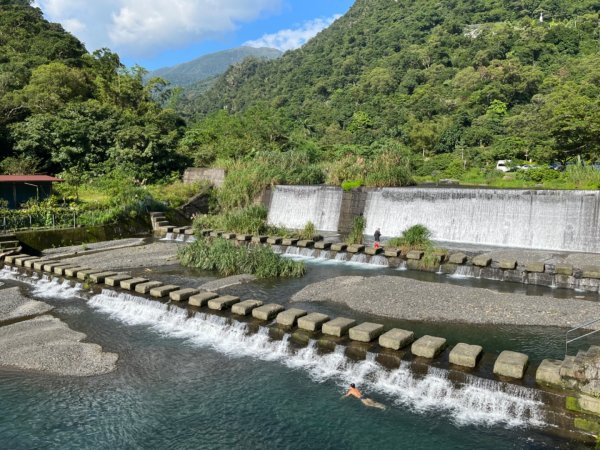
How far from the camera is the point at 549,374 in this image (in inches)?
243

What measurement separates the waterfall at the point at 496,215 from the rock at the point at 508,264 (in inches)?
151

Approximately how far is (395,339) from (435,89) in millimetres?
56634

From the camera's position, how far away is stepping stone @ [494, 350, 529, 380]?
640 cm

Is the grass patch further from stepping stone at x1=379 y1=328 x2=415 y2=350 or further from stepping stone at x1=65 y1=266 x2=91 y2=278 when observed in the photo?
stepping stone at x1=379 y1=328 x2=415 y2=350

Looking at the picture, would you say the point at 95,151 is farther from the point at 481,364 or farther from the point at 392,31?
the point at 392,31

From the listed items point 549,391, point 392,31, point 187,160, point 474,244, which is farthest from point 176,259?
point 392,31

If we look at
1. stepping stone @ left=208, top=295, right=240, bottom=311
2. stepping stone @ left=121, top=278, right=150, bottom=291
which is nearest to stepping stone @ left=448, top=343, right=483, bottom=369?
stepping stone @ left=208, top=295, right=240, bottom=311

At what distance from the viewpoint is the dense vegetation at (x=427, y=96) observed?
30484 millimetres

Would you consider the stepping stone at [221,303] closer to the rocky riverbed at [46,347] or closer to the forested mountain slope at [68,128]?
the rocky riverbed at [46,347]

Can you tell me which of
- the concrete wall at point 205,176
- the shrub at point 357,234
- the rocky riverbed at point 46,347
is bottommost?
the rocky riverbed at point 46,347

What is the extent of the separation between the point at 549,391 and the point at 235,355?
204 inches

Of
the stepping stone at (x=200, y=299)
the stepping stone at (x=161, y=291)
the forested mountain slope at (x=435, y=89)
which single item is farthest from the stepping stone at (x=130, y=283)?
the forested mountain slope at (x=435, y=89)

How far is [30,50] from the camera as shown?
40.9m

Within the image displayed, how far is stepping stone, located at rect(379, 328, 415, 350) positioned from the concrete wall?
19827 mm
